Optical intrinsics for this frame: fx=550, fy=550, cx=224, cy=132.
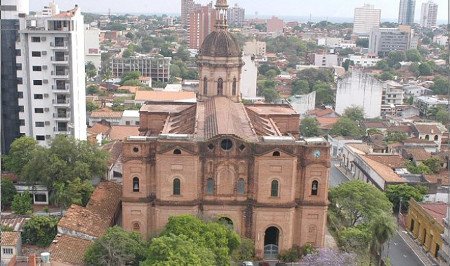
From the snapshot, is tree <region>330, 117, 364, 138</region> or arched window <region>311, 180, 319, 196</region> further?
tree <region>330, 117, 364, 138</region>

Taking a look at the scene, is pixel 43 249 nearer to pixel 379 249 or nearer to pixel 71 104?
pixel 71 104

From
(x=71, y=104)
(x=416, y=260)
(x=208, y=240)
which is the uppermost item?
(x=71, y=104)

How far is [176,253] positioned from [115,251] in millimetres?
4857

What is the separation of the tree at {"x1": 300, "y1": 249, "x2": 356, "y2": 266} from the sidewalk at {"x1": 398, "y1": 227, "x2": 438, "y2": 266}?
9218 mm

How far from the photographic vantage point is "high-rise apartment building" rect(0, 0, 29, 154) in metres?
52.6

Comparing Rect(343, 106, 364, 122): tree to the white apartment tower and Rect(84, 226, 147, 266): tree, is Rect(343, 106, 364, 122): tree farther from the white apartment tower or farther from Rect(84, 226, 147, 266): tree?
Rect(84, 226, 147, 266): tree

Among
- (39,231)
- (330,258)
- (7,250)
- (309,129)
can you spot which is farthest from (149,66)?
(330,258)

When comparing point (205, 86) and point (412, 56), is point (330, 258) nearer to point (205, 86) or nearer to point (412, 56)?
point (205, 86)

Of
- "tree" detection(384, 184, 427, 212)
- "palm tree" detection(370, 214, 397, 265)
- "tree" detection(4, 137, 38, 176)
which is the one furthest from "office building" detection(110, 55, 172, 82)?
"palm tree" detection(370, 214, 397, 265)

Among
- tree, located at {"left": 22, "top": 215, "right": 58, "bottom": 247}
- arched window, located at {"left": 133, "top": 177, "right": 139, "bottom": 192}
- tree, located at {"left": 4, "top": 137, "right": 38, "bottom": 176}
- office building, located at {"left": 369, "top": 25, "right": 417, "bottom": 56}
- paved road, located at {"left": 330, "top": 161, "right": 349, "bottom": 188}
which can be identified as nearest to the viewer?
arched window, located at {"left": 133, "top": 177, "right": 139, "bottom": 192}

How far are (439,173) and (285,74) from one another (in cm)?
8770

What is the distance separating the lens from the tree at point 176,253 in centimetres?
2998

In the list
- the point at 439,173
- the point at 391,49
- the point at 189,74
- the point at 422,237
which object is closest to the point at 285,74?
the point at 189,74

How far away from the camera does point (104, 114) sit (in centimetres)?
8056
